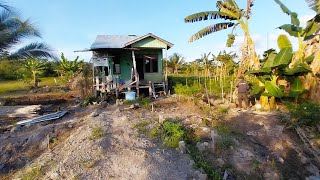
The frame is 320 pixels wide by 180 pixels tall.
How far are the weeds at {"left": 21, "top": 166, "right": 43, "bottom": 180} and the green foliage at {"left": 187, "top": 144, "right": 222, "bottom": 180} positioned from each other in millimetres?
3301

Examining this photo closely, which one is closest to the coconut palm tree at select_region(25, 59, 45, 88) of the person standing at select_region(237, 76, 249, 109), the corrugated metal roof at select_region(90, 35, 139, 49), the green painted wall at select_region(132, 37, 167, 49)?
the corrugated metal roof at select_region(90, 35, 139, 49)

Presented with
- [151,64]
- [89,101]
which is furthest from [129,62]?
[89,101]

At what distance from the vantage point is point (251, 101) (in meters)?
11.7

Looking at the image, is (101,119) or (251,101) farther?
(251,101)

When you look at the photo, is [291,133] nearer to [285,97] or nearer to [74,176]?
[285,97]

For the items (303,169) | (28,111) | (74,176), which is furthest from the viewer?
(28,111)

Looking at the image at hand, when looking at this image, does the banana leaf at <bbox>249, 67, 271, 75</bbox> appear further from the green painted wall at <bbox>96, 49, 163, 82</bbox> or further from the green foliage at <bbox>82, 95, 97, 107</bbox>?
the green foliage at <bbox>82, 95, 97, 107</bbox>

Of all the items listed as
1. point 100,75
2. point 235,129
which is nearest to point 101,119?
point 235,129

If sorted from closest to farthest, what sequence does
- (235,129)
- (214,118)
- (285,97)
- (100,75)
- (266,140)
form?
(266,140) < (235,129) < (214,118) < (285,97) < (100,75)

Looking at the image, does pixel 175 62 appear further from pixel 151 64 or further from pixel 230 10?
pixel 230 10

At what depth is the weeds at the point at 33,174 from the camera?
18.4ft

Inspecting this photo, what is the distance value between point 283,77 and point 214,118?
3287mm

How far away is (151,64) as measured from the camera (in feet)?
54.5

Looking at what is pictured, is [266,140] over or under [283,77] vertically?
under
